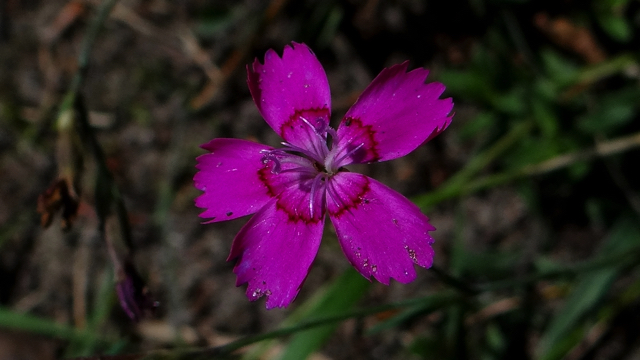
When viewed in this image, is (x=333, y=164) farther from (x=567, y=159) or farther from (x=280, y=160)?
(x=567, y=159)

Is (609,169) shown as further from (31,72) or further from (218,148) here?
(31,72)

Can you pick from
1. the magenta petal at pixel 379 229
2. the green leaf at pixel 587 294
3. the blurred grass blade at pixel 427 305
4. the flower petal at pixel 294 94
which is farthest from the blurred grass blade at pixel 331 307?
the green leaf at pixel 587 294

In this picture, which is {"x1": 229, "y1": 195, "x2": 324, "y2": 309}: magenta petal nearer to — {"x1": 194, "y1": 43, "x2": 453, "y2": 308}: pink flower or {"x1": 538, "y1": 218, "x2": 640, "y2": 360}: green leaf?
{"x1": 194, "y1": 43, "x2": 453, "y2": 308}: pink flower

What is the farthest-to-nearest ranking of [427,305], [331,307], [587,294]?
[587,294] < [331,307] < [427,305]

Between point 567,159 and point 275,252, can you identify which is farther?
point 567,159

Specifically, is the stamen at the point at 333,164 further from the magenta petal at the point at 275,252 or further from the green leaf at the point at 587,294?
the green leaf at the point at 587,294

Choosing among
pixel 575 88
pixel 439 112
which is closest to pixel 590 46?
pixel 575 88

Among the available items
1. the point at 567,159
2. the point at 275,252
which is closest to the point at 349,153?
the point at 275,252
